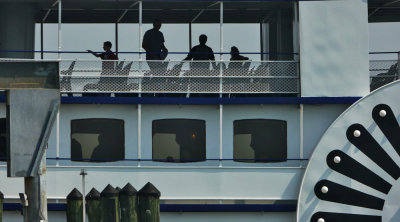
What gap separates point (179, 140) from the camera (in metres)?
24.1

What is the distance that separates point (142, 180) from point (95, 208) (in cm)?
188

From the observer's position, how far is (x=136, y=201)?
2159 cm

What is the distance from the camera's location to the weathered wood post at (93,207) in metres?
21.9

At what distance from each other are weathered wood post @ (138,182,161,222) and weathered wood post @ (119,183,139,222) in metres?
0.13

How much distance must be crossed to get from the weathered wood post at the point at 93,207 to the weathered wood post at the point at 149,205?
3.03 feet

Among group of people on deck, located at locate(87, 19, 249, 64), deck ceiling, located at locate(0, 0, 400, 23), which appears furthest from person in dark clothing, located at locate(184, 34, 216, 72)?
deck ceiling, located at locate(0, 0, 400, 23)

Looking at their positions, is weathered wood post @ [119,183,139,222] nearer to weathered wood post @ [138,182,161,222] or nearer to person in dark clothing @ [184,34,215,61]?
weathered wood post @ [138,182,161,222]

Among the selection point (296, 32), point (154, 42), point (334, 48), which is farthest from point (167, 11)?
point (334, 48)

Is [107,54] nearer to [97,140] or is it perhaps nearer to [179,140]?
[97,140]

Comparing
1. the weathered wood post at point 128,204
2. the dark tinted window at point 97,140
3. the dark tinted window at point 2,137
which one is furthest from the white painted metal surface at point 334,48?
the dark tinted window at point 2,137

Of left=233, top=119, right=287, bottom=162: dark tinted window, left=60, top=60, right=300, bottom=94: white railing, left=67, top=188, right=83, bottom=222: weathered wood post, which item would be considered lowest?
left=67, top=188, right=83, bottom=222: weathered wood post

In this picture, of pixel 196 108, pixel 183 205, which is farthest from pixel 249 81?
pixel 183 205

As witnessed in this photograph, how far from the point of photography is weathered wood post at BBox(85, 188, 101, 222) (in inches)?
863

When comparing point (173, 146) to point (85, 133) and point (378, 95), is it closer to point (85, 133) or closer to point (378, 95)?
point (85, 133)
